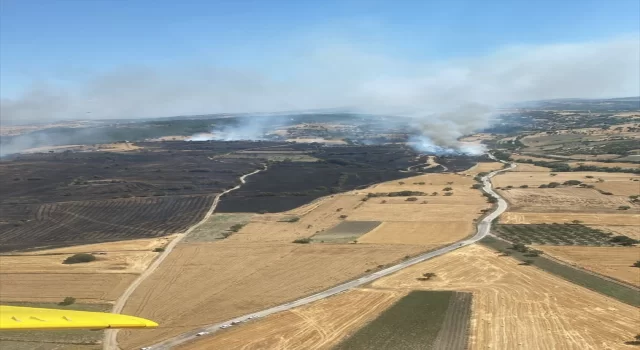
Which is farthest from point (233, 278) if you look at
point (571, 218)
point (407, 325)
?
point (571, 218)

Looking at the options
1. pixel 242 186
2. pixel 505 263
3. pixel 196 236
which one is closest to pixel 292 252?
pixel 196 236

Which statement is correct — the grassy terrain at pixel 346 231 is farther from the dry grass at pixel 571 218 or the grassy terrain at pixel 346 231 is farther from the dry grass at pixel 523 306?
the dry grass at pixel 571 218

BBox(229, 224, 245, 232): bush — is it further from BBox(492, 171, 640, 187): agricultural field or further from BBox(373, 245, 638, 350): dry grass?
BBox(492, 171, 640, 187): agricultural field

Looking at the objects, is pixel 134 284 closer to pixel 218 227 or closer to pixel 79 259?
pixel 79 259

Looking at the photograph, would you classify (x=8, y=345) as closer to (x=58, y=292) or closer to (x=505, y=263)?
(x=58, y=292)

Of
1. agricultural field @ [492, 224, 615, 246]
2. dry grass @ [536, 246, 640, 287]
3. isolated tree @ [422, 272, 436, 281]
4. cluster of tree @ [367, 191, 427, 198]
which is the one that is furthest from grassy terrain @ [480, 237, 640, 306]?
cluster of tree @ [367, 191, 427, 198]

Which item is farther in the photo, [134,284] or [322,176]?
[322,176]
